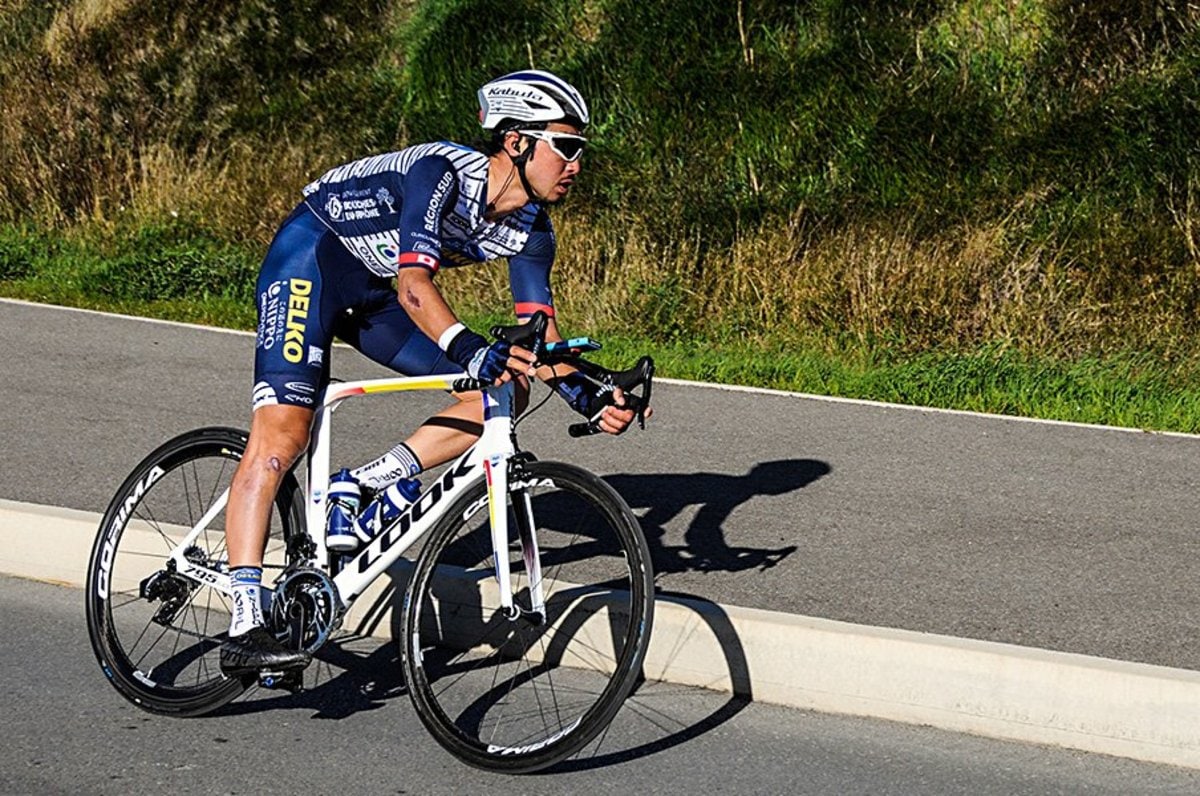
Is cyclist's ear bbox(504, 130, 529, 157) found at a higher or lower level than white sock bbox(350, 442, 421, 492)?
higher

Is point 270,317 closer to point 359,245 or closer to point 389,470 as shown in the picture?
point 359,245

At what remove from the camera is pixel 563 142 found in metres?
5.25

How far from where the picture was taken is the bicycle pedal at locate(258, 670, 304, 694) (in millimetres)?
5207

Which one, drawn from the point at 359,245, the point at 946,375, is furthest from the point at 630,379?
the point at 946,375

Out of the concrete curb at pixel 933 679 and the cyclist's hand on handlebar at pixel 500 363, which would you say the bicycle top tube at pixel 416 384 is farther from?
the concrete curb at pixel 933 679

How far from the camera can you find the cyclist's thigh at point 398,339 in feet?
19.0

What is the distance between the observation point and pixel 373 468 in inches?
220

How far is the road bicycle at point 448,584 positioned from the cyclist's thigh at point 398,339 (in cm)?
34

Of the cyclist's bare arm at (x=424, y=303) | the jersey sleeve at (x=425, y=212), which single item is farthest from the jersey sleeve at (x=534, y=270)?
the cyclist's bare arm at (x=424, y=303)

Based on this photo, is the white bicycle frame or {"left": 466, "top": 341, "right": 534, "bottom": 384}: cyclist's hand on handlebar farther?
the white bicycle frame

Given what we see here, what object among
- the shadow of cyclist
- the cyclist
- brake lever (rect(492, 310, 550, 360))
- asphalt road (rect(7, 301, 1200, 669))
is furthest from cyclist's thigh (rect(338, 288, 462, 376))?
the shadow of cyclist

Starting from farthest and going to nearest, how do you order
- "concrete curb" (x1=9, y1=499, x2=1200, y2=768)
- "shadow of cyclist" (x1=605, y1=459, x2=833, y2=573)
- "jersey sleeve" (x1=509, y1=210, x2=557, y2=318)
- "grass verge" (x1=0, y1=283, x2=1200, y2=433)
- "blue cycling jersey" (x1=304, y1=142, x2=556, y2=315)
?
"grass verge" (x1=0, y1=283, x2=1200, y2=433) → "shadow of cyclist" (x1=605, y1=459, x2=833, y2=573) → "jersey sleeve" (x1=509, y1=210, x2=557, y2=318) → "concrete curb" (x1=9, y1=499, x2=1200, y2=768) → "blue cycling jersey" (x1=304, y1=142, x2=556, y2=315)

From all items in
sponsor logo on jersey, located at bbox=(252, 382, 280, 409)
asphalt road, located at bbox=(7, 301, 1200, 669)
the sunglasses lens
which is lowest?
asphalt road, located at bbox=(7, 301, 1200, 669)

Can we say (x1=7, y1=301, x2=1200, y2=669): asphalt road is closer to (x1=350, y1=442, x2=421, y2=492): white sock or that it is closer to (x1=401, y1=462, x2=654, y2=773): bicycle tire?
(x1=401, y1=462, x2=654, y2=773): bicycle tire
